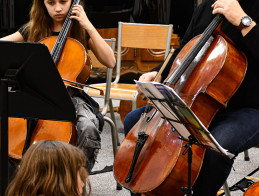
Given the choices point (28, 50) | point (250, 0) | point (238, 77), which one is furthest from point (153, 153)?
point (250, 0)

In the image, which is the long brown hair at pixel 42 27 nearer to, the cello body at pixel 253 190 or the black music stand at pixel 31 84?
the black music stand at pixel 31 84

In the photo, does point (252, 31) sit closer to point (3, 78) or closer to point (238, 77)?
point (238, 77)

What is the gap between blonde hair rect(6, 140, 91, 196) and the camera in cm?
114

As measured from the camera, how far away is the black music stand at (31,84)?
4.86ft

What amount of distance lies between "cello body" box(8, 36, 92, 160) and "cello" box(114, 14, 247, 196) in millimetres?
277

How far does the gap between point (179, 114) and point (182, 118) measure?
19 mm

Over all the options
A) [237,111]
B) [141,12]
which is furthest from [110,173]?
[141,12]

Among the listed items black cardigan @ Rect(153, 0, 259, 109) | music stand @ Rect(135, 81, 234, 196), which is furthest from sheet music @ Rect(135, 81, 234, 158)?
black cardigan @ Rect(153, 0, 259, 109)

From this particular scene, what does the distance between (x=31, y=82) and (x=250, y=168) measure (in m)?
1.97

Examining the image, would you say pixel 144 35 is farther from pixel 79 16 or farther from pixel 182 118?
pixel 182 118

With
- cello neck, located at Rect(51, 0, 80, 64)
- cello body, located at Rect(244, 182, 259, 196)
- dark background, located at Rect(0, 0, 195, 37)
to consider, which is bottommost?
dark background, located at Rect(0, 0, 195, 37)

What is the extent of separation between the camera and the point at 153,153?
→ 1735 mm

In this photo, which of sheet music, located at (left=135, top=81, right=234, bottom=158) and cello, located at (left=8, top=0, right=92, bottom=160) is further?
cello, located at (left=8, top=0, right=92, bottom=160)

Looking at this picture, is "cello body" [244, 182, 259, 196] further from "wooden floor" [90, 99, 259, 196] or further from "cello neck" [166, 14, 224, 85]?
"cello neck" [166, 14, 224, 85]
